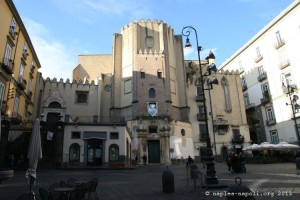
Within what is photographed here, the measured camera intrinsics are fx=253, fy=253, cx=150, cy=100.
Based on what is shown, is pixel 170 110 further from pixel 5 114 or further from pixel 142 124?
pixel 5 114

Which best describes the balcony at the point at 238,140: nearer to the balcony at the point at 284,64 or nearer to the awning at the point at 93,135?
the balcony at the point at 284,64

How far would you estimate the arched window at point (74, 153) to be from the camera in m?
25.6

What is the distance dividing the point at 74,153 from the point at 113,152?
3965 millimetres

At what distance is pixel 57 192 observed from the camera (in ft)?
24.5

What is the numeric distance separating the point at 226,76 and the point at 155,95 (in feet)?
49.2

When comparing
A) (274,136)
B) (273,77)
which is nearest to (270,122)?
(274,136)

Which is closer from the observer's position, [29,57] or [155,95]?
[29,57]

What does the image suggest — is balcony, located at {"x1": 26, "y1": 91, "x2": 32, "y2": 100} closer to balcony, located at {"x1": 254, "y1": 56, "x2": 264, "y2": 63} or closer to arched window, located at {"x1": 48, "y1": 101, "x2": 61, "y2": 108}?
arched window, located at {"x1": 48, "y1": 101, "x2": 61, "y2": 108}

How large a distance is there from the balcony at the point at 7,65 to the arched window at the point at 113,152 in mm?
12052

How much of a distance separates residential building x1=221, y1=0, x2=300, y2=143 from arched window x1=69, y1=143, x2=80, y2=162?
2520cm

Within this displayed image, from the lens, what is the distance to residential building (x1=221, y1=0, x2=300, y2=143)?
34.2 metres

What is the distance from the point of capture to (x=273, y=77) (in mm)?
38531

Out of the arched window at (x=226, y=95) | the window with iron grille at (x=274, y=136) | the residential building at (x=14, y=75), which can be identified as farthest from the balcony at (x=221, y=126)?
the residential building at (x=14, y=75)

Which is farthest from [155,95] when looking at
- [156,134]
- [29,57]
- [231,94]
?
[29,57]
